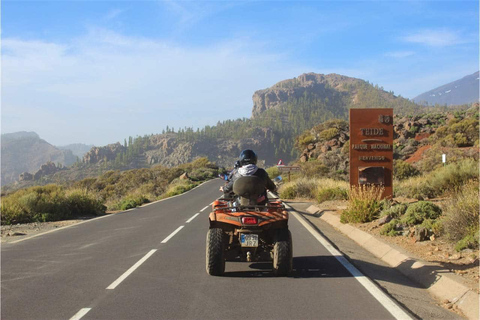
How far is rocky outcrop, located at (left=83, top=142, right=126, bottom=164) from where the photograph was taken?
167750mm

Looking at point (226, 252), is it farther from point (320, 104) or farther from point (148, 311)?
point (320, 104)

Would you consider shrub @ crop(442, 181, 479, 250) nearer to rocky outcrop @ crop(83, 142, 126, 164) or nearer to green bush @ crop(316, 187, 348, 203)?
green bush @ crop(316, 187, 348, 203)

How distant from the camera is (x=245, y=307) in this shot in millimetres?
5770

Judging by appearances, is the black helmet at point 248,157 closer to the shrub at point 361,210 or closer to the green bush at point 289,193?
the shrub at point 361,210

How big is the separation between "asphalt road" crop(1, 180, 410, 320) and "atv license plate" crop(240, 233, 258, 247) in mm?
586

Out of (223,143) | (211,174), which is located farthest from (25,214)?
(223,143)

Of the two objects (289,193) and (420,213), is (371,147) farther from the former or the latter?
(289,193)

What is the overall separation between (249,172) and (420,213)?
6.03 m

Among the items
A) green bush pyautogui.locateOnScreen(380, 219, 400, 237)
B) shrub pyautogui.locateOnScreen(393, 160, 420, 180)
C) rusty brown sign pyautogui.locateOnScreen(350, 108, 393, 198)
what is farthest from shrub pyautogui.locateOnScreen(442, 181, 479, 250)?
shrub pyautogui.locateOnScreen(393, 160, 420, 180)

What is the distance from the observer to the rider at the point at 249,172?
792 cm

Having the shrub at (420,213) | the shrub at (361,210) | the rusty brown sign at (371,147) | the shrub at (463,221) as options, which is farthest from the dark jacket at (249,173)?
the rusty brown sign at (371,147)

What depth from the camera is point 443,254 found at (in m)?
8.98

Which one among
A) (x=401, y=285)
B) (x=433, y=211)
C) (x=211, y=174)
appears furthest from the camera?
(x=211, y=174)

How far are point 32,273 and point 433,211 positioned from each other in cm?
948
